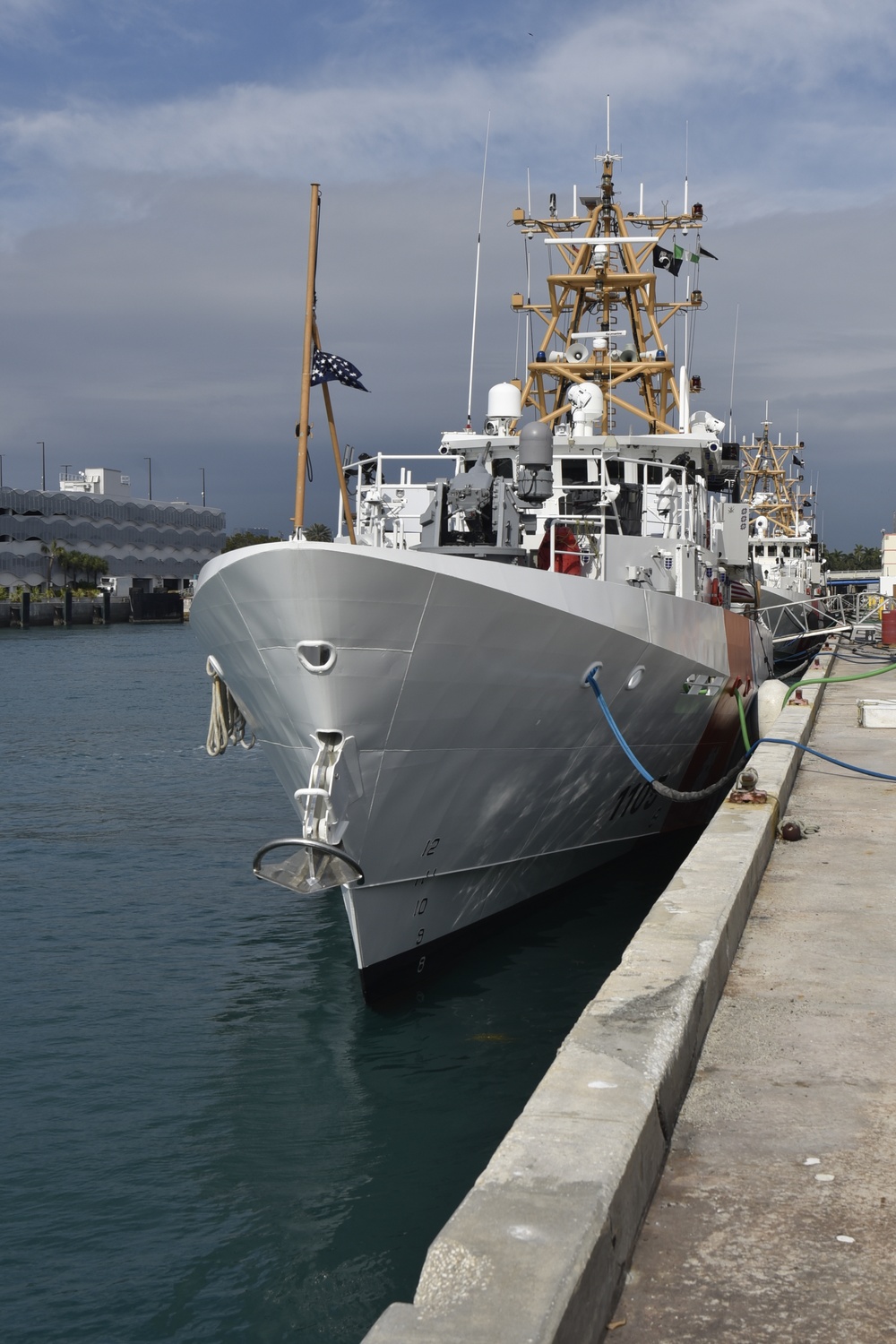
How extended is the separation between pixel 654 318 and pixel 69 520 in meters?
100

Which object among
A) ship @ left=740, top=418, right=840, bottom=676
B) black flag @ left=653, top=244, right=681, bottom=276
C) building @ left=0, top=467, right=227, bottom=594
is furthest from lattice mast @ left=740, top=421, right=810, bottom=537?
building @ left=0, top=467, right=227, bottom=594

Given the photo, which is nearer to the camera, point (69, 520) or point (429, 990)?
point (429, 990)

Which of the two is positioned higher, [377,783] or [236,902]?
[377,783]

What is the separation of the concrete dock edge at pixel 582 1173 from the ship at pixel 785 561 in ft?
38.6

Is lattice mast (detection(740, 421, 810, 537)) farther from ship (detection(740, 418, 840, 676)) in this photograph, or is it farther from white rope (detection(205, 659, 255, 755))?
white rope (detection(205, 659, 255, 755))

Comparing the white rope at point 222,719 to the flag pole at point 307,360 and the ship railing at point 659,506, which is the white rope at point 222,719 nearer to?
the flag pole at point 307,360

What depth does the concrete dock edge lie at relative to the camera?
8.37 ft

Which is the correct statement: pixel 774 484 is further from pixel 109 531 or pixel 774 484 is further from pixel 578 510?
pixel 109 531

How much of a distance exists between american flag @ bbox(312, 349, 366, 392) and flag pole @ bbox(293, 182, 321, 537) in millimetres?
71

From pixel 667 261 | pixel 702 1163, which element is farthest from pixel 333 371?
pixel 667 261

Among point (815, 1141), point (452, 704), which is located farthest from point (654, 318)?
point (815, 1141)

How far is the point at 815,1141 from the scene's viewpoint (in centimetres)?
383

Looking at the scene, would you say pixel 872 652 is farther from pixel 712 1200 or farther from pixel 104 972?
pixel 712 1200

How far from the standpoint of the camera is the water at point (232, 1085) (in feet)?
18.6
